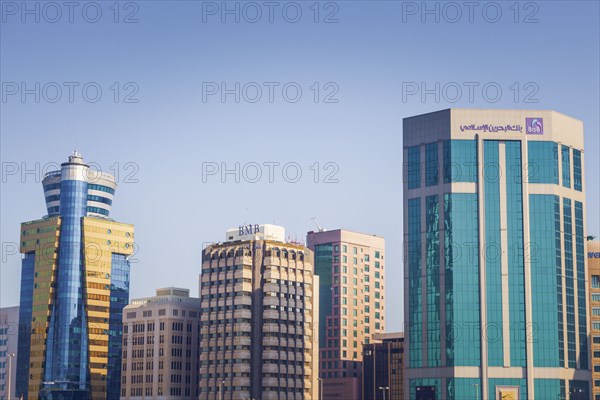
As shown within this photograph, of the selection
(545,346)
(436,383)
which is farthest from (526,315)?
(436,383)

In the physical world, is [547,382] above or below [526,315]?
below

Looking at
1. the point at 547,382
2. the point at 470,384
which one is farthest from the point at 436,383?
the point at 547,382

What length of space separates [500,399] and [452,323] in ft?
56.6

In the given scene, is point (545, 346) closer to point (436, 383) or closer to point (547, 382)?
point (547, 382)

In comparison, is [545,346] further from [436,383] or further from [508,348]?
[436,383]

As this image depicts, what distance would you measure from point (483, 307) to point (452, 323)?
691 centimetres

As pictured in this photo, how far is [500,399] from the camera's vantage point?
197 meters

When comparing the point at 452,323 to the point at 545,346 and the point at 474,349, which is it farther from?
the point at 545,346

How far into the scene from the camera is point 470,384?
19738cm

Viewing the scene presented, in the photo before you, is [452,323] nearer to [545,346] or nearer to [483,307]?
[483,307]

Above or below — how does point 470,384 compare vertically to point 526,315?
below

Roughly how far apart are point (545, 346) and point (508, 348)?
7.53 metres

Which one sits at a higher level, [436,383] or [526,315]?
[526,315]

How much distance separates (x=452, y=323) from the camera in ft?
654
